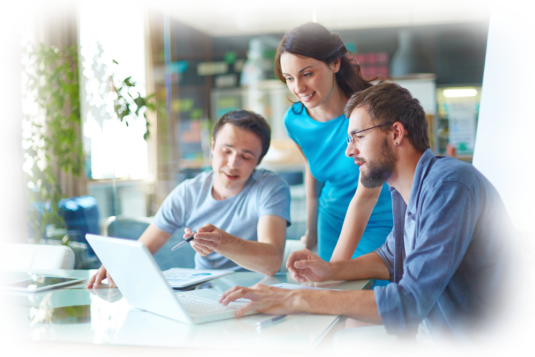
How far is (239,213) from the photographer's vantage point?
1.74 metres

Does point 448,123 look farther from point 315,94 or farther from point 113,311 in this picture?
point 113,311

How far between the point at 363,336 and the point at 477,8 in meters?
2.91

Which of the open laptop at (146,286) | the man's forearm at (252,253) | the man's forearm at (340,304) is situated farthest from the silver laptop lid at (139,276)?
the man's forearm at (252,253)

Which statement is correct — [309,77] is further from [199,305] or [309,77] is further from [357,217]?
Answer: [199,305]

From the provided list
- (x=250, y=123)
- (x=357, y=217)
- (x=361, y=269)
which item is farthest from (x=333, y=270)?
(x=250, y=123)

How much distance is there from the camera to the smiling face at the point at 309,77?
170cm

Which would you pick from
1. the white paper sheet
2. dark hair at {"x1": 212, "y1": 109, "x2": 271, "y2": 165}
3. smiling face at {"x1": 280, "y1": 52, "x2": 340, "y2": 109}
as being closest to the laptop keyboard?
the white paper sheet

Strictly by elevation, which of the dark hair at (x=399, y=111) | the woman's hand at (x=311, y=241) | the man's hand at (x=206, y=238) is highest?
the dark hair at (x=399, y=111)

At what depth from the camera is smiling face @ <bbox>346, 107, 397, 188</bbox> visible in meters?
1.22

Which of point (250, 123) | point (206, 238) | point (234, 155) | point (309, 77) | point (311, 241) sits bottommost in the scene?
point (311, 241)

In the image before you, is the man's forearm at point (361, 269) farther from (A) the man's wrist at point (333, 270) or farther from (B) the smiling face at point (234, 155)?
(B) the smiling face at point (234, 155)

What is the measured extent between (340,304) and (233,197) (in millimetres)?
836

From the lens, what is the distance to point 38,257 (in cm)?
180

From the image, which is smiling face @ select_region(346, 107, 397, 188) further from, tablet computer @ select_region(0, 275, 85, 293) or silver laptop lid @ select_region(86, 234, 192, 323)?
tablet computer @ select_region(0, 275, 85, 293)
